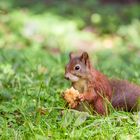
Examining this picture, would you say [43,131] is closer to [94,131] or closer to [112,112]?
[94,131]

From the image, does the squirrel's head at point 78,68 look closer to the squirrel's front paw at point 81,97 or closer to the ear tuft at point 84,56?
the ear tuft at point 84,56

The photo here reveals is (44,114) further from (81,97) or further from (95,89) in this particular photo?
(95,89)

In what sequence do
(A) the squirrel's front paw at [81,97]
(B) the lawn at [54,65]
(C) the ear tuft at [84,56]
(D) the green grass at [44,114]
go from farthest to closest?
(C) the ear tuft at [84,56] → (A) the squirrel's front paw at [81,97] → (B) the lawn at [54,65] → (D) the green grass at [44,114]

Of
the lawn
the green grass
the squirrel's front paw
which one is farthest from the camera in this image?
the squirrel's front paw

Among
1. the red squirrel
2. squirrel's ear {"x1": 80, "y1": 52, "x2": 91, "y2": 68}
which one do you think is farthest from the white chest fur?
squirrel's ear {"x1": 80, "y1": 52, "x2": 91, "y2": 68}

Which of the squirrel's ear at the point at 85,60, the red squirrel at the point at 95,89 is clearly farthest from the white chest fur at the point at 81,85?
the squirrel's ear at the point at 85,60

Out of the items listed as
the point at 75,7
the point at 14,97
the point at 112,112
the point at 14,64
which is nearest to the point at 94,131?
the point at 112,112

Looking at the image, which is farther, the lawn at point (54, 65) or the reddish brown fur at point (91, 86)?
the reddish brown fur at point (91, 86)

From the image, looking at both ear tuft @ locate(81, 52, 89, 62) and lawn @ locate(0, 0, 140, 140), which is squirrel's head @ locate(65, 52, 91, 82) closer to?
ear tuft @ locate(81, 52, 89, 62)

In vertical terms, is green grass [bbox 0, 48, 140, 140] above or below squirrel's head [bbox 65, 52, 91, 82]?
below

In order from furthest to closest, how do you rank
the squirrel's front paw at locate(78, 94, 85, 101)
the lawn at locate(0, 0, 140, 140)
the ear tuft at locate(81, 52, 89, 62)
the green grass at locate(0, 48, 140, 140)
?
the ear tuft at locate(81, 52, 89, 62)
the squirrel's front paw at locate(78, 94, 85, 101)
the lawn at locate(0, 0, 140, 140)
the green grass at locate(0, 48, 140, 140)
